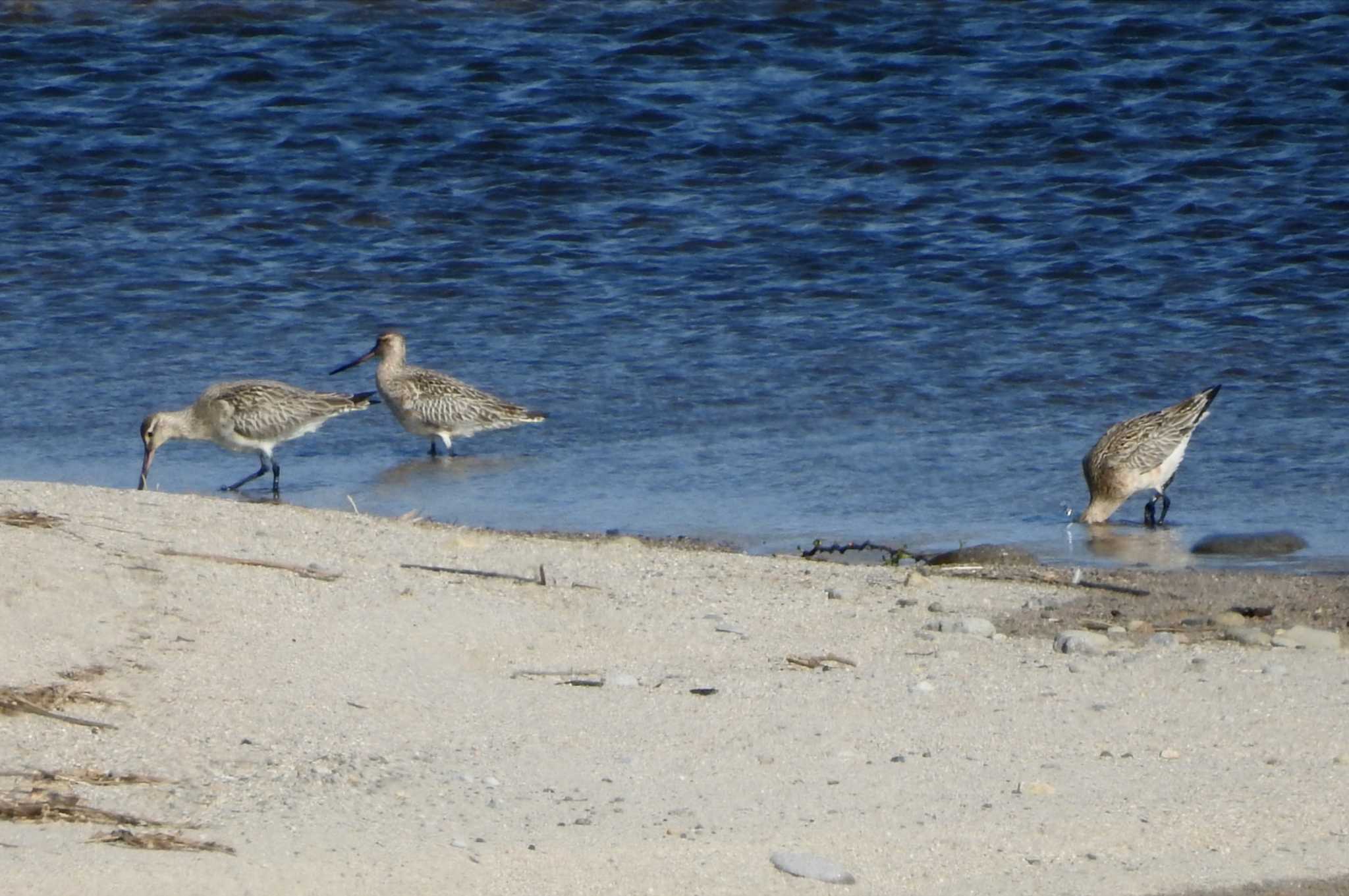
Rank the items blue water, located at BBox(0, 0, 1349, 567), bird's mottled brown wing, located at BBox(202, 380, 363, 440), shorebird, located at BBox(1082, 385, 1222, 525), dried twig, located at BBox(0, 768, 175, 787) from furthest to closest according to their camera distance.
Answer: bird's mottled brown wing, located at BBox(202, 380, 363, 440), blue water, located at BBox(0, 0, 1349, 567), shorebird, located at BBox(1082, 385, 1222, 525), dried twig, located at BBox(0, 768, 175, 787)

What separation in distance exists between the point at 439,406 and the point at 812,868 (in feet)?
26.4

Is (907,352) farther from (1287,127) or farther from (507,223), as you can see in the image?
(1287,127)

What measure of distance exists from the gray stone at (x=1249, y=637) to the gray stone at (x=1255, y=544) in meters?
2.29

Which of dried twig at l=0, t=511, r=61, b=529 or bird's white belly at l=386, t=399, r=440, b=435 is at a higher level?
dried twig at l=0, t=511, r=61, b=529

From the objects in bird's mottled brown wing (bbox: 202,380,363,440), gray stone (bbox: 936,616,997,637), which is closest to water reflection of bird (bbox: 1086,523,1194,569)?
gray stone (bbox: 936,616,997,637)

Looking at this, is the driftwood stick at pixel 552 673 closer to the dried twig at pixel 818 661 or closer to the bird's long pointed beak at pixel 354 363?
the dried twig at pixel 818 661

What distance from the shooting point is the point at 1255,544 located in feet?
31.4

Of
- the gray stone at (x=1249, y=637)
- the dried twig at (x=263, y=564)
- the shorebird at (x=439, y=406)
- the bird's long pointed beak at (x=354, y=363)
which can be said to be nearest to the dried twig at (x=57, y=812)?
the dried twig at (x=263, y=564)

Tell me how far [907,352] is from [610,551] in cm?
503

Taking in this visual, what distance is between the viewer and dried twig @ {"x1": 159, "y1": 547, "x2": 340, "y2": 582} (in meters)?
7.10

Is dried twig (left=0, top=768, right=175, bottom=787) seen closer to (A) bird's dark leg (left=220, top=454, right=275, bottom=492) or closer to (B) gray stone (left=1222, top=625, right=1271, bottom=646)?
(B) gray stone (left=1222, top=625, right=1271, bottom=646)

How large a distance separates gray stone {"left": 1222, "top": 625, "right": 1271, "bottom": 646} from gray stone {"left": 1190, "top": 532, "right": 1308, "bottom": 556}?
2.29 metres

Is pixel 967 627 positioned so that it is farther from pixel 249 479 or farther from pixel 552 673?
pixel 249 479

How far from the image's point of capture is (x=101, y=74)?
19.5 metres
